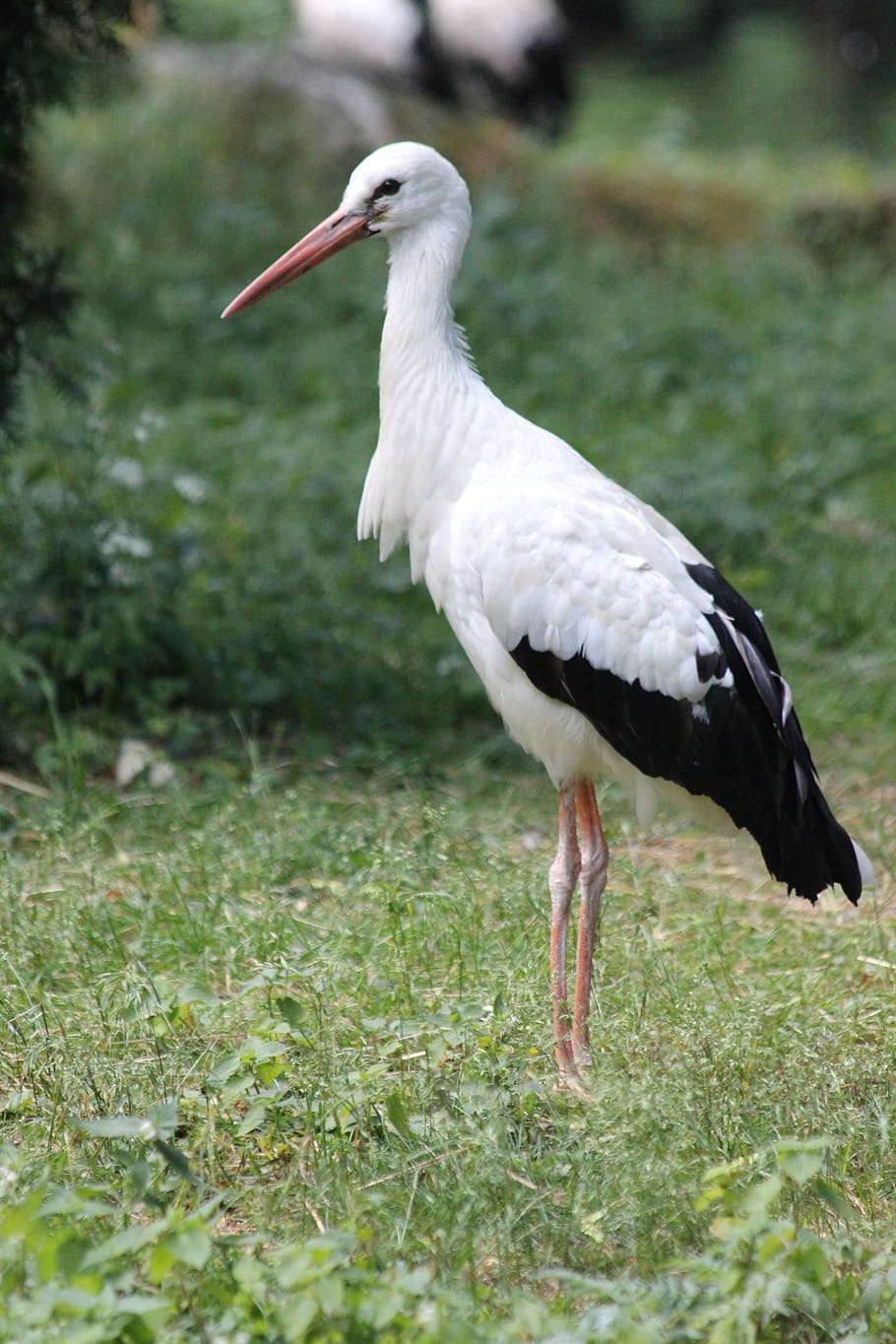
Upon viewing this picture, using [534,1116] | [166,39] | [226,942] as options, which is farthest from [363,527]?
[166,39]

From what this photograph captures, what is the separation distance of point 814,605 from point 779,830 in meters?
2.61

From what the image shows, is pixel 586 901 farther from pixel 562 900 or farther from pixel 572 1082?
pixel 572 1082

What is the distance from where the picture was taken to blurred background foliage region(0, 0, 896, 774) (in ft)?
16.3

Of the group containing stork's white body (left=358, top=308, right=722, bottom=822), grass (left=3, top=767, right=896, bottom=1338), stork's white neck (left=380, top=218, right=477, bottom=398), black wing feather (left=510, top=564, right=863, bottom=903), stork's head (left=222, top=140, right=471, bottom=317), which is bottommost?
grass (left=3, top=767, right=896, bottom=1338)

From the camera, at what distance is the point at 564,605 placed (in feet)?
11.3

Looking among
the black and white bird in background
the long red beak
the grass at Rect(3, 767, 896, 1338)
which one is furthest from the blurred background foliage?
the long red beak

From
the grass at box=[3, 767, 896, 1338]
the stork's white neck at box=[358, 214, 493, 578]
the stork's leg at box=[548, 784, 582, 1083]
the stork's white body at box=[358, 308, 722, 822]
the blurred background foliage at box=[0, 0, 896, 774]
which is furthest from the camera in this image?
the blurred background foliage at box=[0, 0, 896, 774]

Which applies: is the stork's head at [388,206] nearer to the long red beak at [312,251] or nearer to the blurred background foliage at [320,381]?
the long red beak at [312,251]

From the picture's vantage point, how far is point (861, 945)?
153 inches

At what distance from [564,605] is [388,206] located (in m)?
1.00

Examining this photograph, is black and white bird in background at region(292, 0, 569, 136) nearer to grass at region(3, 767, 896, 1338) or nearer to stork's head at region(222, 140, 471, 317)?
stork's head at region(222, 140, 471, 317)

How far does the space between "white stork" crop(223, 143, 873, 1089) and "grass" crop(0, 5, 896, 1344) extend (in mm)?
307

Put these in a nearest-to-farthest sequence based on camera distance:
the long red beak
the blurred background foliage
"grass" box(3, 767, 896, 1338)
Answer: "grass" box(3, 767, 896, 1338) < the long red beak < the blurred background foliage

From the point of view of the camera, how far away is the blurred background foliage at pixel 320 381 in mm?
4957
